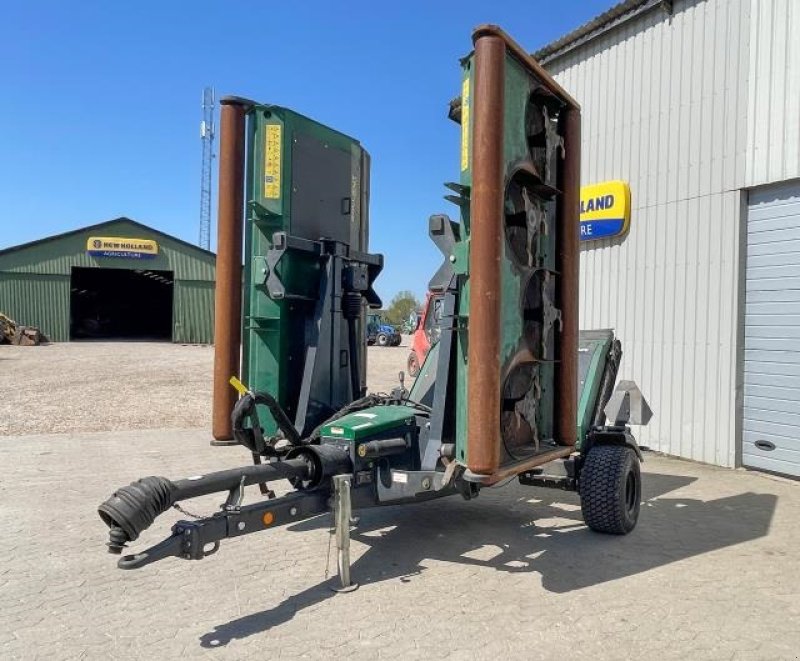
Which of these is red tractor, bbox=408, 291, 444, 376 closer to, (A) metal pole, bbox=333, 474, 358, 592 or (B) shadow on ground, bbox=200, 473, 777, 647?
(B) shadow on ground, bbox=200, 473, 777, 647

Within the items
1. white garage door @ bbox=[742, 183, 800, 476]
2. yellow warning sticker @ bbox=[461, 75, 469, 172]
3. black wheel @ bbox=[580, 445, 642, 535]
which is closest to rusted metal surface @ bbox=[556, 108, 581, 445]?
black wheel @ bbox=[580, 445, 642, 535]

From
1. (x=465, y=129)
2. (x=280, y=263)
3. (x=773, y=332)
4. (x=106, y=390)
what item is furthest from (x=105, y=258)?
(x=465, y=129)

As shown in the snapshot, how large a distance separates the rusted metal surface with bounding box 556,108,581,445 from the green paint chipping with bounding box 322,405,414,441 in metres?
1.16

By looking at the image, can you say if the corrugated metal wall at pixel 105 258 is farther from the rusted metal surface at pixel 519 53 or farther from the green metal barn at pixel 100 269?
the rusted metal surface at pixel 519 53

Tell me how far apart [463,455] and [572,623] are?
3.71 feet

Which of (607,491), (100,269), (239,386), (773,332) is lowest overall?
(607,491)

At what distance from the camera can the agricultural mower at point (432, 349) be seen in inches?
151

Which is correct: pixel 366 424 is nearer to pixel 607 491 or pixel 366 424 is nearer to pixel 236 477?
pixel 236 477

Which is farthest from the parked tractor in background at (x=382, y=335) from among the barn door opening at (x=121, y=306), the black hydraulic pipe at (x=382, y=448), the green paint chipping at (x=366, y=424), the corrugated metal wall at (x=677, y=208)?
the black hydraulic pipe at (x=382, y=448)

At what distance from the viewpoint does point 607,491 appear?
5.34 m

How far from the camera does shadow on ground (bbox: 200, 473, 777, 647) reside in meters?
4.44

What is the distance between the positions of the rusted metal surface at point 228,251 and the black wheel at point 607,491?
2.90m

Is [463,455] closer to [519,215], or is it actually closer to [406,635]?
[406,635]

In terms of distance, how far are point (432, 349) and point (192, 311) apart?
106 feet
